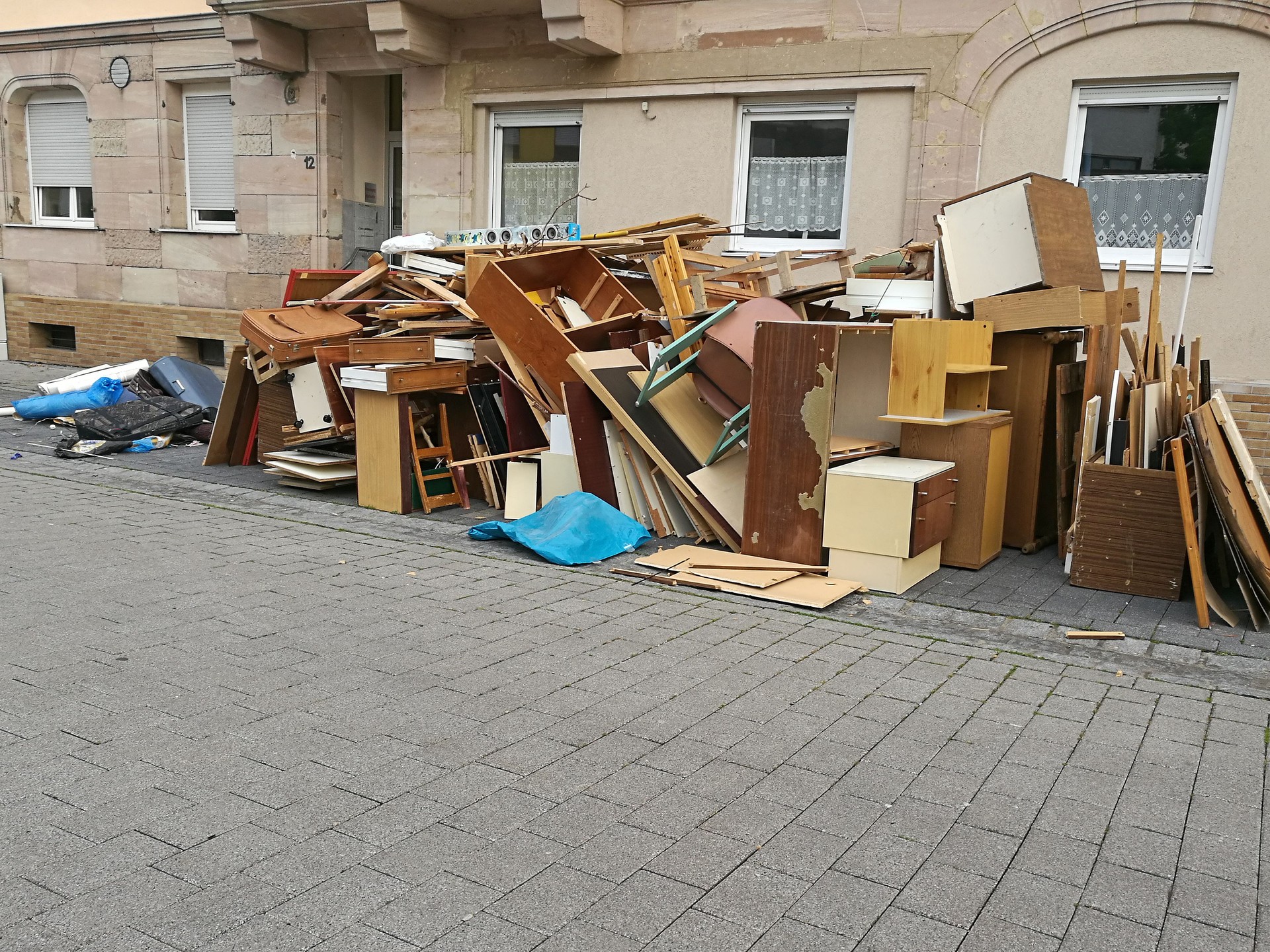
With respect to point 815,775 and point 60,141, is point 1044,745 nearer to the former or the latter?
point 815,775

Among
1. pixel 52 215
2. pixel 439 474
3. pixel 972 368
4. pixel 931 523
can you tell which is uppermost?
pixel 52 215

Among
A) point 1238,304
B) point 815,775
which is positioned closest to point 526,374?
point 815,775

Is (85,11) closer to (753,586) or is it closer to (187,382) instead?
(187,382)

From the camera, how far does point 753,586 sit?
19.0 ft

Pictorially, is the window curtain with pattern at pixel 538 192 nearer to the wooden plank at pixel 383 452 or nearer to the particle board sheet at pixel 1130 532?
the wooden plank at pixel 383 452

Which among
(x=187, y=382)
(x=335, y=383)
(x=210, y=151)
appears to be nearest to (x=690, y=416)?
(x=335, y=383)

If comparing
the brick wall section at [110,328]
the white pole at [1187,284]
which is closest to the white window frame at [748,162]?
the white pole at [1187,284]

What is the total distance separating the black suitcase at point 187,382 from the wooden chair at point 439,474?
426cm

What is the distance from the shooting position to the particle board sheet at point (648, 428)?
661 cm

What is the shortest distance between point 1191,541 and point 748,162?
6.66 m

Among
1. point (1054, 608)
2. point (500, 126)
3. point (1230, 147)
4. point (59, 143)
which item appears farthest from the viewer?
point (59, 143)

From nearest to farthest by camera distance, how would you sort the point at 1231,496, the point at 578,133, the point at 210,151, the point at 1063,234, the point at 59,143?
the point at 1231,496
the point at 1063,234
the point at 578,133
the point at 210,151
the point at 59,143

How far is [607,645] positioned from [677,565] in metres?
1.35

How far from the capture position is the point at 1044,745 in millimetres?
3941
